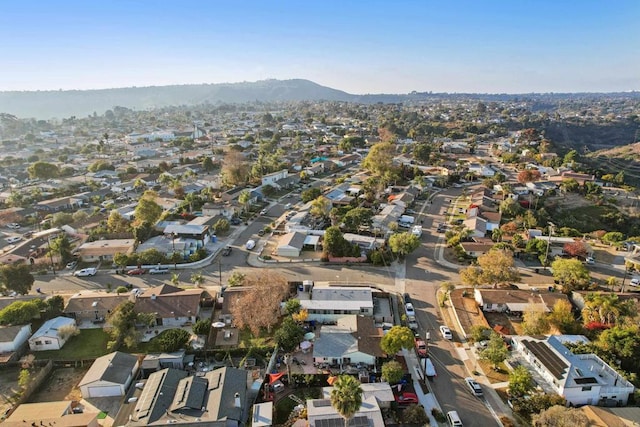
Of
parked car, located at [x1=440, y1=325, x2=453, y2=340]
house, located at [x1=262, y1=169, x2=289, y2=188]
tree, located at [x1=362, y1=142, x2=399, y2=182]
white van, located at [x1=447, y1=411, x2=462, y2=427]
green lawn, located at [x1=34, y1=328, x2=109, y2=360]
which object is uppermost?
tree, located at [x1=362, y1=142, x2=399, y2=182]

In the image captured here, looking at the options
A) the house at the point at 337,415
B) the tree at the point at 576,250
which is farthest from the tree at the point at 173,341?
the tree at the point at 576,250

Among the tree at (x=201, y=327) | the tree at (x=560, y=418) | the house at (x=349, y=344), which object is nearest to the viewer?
the tree at (x=560, y=418)

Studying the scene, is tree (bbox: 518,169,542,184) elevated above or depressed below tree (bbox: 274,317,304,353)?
above

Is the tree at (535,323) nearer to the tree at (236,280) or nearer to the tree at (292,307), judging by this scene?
the tree at (292,307)

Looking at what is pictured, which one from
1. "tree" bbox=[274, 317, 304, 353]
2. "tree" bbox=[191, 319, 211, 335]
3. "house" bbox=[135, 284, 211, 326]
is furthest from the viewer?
"house" bbox=[135, 284, 211, 326]

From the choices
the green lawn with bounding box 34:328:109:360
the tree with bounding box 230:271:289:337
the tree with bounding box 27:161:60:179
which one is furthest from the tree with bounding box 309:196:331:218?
the tree with bounding box 27:161:60:179

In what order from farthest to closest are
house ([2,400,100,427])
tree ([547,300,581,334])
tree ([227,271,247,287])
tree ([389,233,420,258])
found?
tree ([389,233,420,258]) < tree ([227,271,247,287]) < tree ([547,300,581,334]) < house ([2,400,100,427])

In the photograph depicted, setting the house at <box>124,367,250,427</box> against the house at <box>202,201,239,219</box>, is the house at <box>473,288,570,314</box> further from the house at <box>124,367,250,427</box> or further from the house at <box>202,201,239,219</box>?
the house at <box>202,201,239,219</box>
